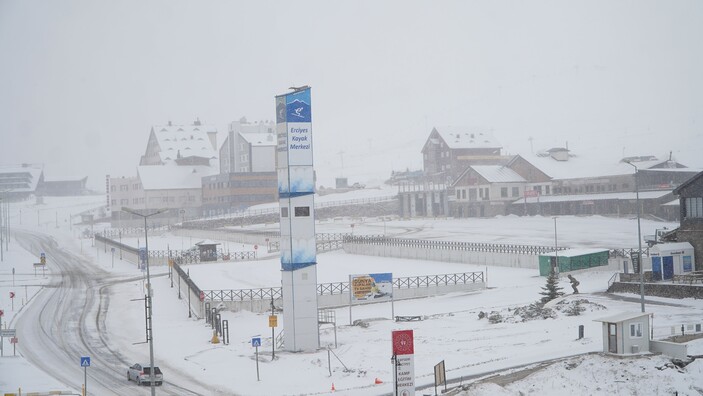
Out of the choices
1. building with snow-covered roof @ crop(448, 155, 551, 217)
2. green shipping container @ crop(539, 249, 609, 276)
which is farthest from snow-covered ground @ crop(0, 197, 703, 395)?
building with snow-covered roof @ crop(448, 155, 551, 217)

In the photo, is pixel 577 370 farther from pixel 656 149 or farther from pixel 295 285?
pixel 656 149

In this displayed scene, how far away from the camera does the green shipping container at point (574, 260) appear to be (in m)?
60.9

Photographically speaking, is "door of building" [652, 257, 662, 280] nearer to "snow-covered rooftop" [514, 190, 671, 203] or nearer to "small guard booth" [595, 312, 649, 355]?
"small guard booth" [595, 312, 649, 355]

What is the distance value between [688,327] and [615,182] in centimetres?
8319

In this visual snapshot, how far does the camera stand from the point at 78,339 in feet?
146

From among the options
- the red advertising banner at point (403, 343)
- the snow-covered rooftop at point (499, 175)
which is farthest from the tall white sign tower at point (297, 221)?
the snow-covered rooftop at point (499, 175)

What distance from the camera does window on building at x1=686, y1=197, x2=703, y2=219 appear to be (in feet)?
174

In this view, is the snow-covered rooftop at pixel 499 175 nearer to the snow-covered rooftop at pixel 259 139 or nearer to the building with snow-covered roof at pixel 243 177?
the building with snow-covered roof at pixel 243 177

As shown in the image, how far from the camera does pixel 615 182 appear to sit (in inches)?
4481

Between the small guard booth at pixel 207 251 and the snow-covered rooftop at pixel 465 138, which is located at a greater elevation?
the snow-covered rooftop at pixel 465 138

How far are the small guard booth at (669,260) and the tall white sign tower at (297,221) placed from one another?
2581 centimetres

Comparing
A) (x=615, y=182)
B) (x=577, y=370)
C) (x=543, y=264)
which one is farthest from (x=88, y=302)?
(x=615, y=182)

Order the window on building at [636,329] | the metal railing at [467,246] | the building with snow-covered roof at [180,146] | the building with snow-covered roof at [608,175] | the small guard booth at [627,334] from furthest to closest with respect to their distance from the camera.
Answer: the building with snow-covered roof at [180,146] < the building with snow-covered roof at [608,175] < the metal railing at [467,246] < the window on building at [636,329] < the small guard booth at [627,334]

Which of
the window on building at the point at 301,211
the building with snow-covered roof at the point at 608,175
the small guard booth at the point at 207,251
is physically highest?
the building with snow-covered roof at the point at 608,175
